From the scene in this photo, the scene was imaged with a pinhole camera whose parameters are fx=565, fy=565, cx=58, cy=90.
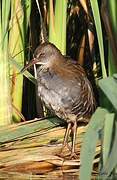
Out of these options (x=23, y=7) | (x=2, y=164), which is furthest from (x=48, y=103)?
(x=23, y=7)

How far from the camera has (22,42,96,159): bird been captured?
10.8ft

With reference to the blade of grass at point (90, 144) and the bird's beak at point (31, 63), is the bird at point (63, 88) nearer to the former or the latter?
the bird's beak at point (31, 63)

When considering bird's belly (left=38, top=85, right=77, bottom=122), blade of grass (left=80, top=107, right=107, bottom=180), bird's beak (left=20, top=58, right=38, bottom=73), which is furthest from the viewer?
bird's beak (left=20, top=58, right=38, bottom=73)

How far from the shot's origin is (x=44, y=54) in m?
3.46

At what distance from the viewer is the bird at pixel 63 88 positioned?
3.30 m

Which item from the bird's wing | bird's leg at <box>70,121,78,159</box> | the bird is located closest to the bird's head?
the bird

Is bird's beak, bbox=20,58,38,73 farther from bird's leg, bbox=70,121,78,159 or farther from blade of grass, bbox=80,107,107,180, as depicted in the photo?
blade of grass, bbox=80,107,107,180

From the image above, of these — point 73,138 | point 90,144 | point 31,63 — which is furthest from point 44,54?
point 90,144

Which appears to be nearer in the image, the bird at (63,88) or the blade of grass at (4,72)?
the bird at (63,88)

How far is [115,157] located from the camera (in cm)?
205

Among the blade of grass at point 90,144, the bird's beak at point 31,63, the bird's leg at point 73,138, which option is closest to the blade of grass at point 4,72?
the bird's beak at point 31,63

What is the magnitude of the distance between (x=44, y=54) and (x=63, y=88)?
28 centimetres

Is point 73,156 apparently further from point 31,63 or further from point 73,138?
point 31,63

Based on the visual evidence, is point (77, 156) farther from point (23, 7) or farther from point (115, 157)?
point (115, 157)
